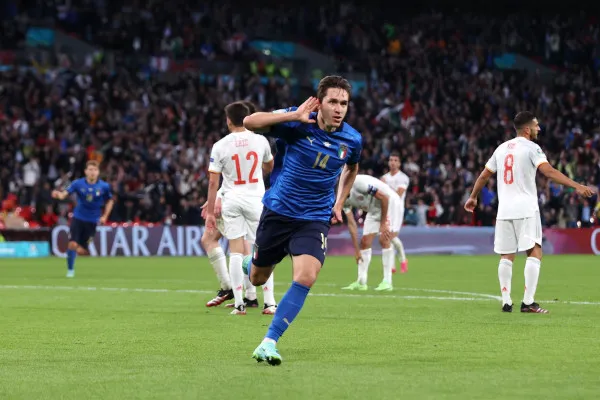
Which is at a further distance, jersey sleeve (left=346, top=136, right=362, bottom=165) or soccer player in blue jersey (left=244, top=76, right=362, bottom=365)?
Result: jersey sleeve (left=346, top=136, right=362, bottom=165)

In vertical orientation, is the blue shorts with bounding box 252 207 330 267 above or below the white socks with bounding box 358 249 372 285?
above

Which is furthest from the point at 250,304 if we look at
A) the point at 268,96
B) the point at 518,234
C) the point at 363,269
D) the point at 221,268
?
the point at 268,96

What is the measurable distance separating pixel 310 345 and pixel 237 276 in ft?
12.1

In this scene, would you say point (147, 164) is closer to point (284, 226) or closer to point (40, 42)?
point (40, 42)

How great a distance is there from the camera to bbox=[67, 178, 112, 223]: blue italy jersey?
23109mm

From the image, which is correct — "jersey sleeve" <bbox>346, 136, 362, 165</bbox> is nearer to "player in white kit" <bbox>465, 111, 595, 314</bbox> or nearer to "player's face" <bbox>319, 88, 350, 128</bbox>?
"player's face" <bbox>319, 88, 350, 128</bbox>

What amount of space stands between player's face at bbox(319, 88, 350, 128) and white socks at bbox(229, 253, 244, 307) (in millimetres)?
4721

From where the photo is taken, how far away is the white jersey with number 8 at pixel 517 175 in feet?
45.2

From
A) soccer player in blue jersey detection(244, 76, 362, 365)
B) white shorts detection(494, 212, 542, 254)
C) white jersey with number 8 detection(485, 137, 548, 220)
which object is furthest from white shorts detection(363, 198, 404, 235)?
soccer player in blue jersey detection(244, 76, 362, 365)

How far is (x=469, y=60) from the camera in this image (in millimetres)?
47656

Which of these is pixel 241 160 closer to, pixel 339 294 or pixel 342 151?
pixel 339 294

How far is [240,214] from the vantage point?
13875 mm

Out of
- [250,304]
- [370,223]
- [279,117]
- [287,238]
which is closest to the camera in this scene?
[279,117]

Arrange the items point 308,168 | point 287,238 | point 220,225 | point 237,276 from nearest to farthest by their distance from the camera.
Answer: point 308,168
point 287,238
point 237,276
point 220,225
